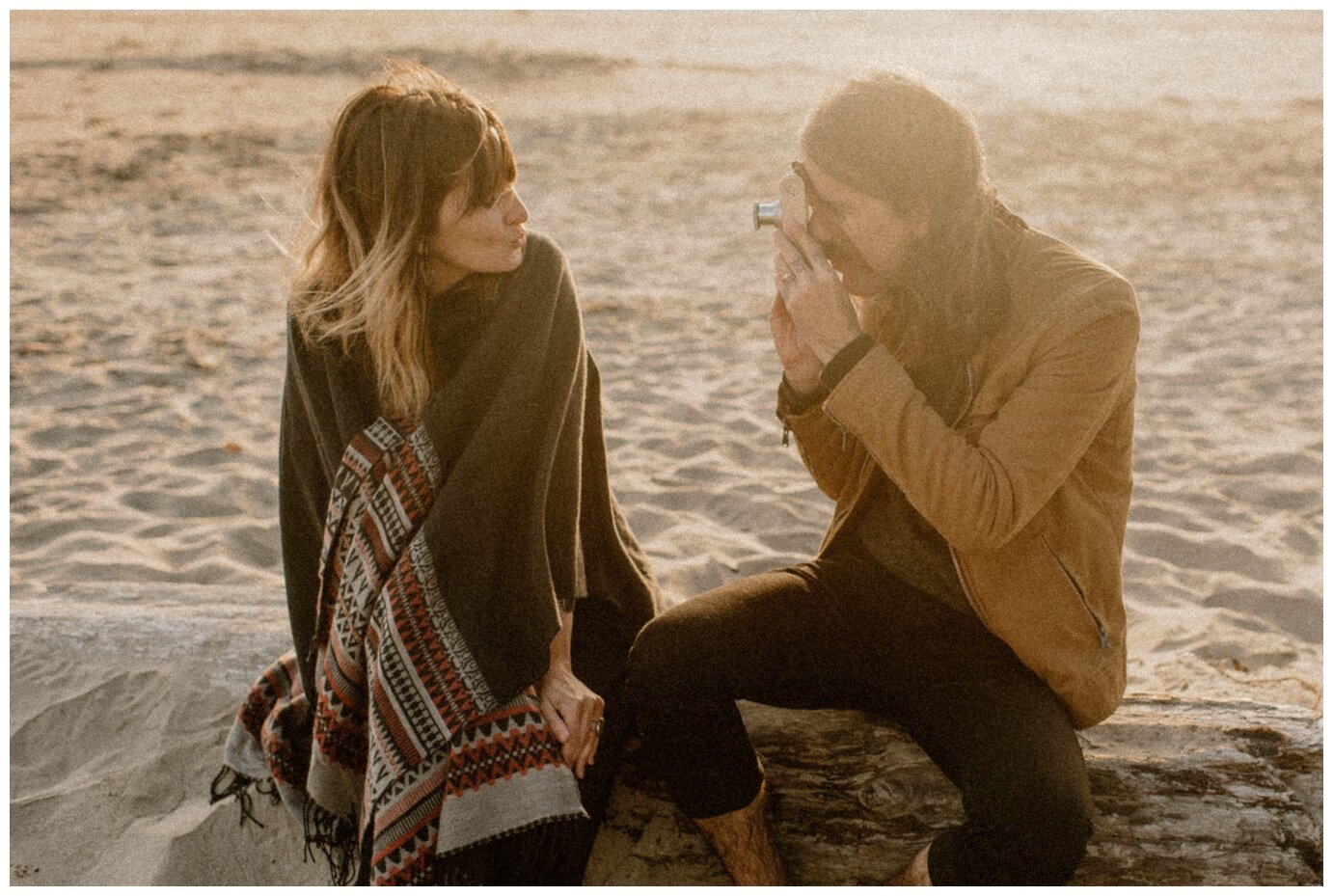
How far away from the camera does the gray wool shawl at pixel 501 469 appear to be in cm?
220

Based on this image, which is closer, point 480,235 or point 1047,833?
→ point 1047,833

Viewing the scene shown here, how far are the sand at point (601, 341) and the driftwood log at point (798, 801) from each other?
0.01 m

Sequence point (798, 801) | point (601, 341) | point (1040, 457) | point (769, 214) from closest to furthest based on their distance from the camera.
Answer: point (1040, 457) < point (769, 214) < point (798, 801) < point (601, 341)

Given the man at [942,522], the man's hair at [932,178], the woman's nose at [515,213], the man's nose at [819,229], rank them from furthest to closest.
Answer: the woman's nose at [515,213], the man's nose at [819,229], the man's hair at [932,178], the man at [942,522]

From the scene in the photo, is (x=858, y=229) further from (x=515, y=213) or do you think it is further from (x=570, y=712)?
(x=570, y=712)

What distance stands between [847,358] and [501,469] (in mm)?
664

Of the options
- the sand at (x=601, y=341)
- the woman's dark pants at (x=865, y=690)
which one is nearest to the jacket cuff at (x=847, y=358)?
the woman's dark pants at (x=865, y=690)

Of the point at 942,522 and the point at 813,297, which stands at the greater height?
the point at 813,297

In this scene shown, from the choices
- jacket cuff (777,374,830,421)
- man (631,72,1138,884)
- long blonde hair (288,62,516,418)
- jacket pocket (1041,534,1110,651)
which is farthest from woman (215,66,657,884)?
jacket pocket (1041,534,1110,651)

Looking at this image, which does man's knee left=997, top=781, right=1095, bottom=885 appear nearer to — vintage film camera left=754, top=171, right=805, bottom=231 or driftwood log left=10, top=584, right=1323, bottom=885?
driftwood log left=10, top=584, right=1323, bottom=885

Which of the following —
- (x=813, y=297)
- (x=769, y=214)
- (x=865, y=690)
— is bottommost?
(x=865, y=690)

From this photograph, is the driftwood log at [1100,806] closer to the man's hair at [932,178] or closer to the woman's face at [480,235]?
the man's hair at [932,178]

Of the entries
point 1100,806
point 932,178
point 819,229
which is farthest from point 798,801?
point 932,178

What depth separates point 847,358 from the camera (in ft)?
6.66
